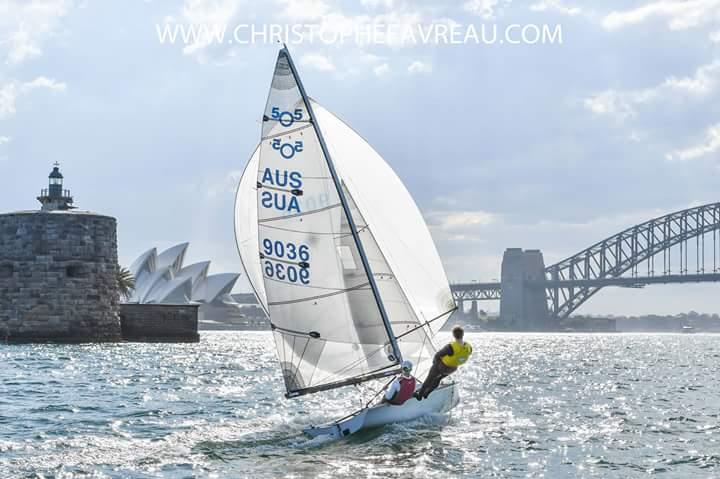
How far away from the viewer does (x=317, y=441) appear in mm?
15047

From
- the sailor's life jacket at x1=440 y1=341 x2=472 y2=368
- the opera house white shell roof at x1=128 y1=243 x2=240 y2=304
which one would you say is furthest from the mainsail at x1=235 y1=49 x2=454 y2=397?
the opera house white shell roof at x1=128 y1=243 x2=240 y2=304

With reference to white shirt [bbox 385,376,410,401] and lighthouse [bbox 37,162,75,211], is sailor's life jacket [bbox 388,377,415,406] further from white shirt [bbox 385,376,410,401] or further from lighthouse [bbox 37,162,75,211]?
lighthouse [bbox 37,162,75,211]

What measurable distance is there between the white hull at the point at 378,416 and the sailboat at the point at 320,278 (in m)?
0.02

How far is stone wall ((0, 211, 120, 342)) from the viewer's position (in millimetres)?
50469

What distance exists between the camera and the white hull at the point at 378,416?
1468 centimetres

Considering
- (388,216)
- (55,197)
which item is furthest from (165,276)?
(388,216)

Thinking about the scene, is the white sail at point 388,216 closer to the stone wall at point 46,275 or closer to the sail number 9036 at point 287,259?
the sail number 9036 at point 287,259

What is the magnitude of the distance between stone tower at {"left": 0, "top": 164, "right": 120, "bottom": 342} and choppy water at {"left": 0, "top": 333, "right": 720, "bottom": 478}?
2049 centimetres

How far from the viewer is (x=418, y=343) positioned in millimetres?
16438

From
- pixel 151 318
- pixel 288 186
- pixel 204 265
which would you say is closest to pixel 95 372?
pixel 288 186

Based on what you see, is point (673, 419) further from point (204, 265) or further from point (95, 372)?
point (204, 265)

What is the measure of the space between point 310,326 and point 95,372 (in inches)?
673

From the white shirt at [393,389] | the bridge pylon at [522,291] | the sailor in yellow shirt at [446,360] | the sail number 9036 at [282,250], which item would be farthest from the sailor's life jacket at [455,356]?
the bridge pylon at [522,291]

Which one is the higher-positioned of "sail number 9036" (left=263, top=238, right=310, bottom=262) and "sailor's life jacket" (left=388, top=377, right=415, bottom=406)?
"sail number 9036" (left=263, top=238, right=310, bottom=262)
